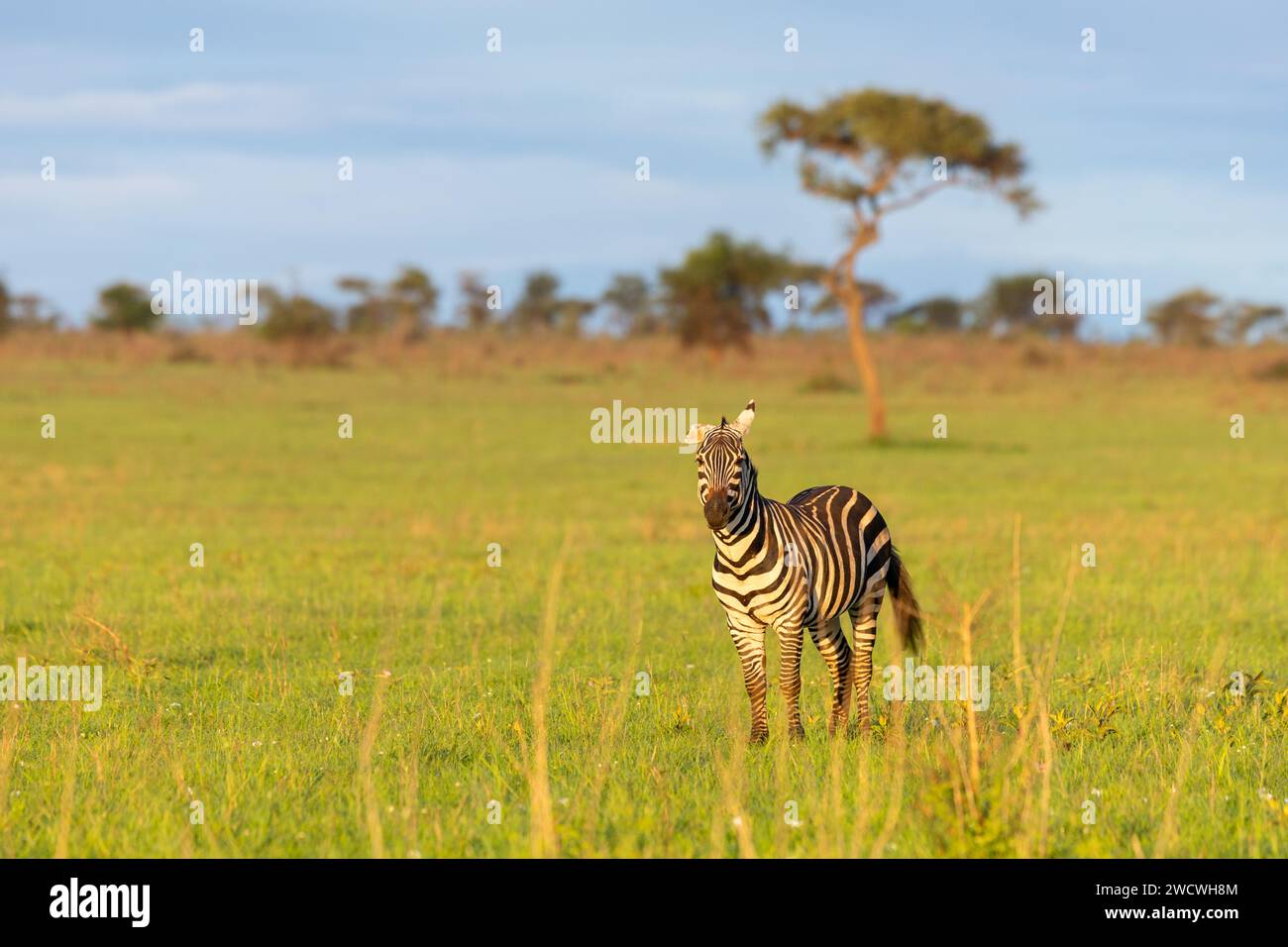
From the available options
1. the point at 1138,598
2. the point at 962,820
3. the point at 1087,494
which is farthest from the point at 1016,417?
the point at 962,820

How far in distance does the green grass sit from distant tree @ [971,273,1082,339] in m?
64.9

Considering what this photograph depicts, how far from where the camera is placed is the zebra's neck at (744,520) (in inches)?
264

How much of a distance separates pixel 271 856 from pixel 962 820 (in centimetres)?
270

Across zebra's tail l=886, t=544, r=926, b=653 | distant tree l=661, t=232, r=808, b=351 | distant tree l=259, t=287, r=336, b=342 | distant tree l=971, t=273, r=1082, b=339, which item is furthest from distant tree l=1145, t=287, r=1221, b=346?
zebra's tail l=886, t=544, r=926, b=653

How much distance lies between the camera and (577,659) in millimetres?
9977

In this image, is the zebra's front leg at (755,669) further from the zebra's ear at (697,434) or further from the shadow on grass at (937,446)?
the shadow on grass at (937,446)

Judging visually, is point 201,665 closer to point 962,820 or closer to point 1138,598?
point 962,820

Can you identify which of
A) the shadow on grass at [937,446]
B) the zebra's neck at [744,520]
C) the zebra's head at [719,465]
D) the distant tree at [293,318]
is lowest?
the zebra's neck at [744,520]

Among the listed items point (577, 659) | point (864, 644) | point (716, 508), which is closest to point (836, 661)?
point (864, 644)

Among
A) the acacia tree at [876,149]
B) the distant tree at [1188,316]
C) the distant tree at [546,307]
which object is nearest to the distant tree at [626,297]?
the distant tree at [546,307]

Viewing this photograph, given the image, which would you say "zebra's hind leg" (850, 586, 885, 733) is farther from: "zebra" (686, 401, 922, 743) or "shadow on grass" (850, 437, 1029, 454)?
"shadow on grass" (850, 437, 1029, 454)

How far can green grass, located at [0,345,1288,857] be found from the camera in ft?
18.9

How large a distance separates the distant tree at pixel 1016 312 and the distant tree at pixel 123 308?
53.1 meters

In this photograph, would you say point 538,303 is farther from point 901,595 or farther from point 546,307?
point 901,595
